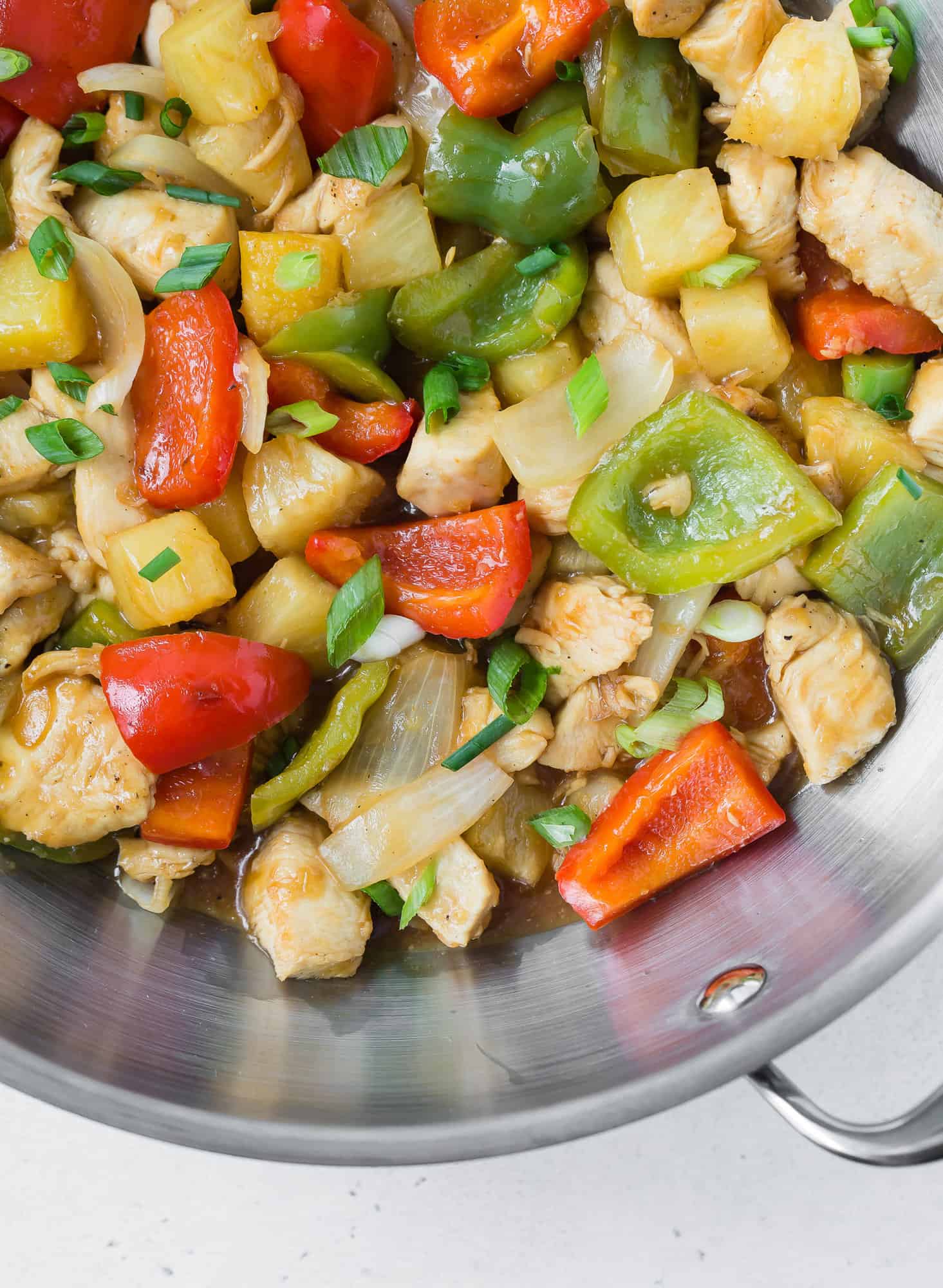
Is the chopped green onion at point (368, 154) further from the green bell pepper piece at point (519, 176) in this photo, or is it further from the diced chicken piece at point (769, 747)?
the diced chicken piece at point (769, 747)

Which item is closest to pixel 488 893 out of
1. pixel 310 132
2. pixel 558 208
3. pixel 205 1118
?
pixel 205 1118

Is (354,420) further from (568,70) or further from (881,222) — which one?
(881,222)

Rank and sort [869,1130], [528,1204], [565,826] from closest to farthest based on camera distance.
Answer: [869,1130]
[565,826]
[528,1204]

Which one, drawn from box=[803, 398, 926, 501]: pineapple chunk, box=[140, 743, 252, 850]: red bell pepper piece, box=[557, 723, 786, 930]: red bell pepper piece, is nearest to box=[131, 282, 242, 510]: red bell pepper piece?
box=[140, 743, 252, 850]: red bell pepper piece

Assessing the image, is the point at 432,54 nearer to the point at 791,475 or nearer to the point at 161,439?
the point at 161,439

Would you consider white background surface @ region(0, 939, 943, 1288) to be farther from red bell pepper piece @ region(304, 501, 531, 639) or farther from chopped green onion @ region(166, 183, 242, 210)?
chopped green onion @ region(166, 183, 242, 210)

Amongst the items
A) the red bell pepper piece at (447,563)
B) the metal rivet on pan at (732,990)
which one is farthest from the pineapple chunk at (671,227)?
the metal rivet on pan at (732,990)

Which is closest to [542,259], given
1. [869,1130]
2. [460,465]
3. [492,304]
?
[492,304]
